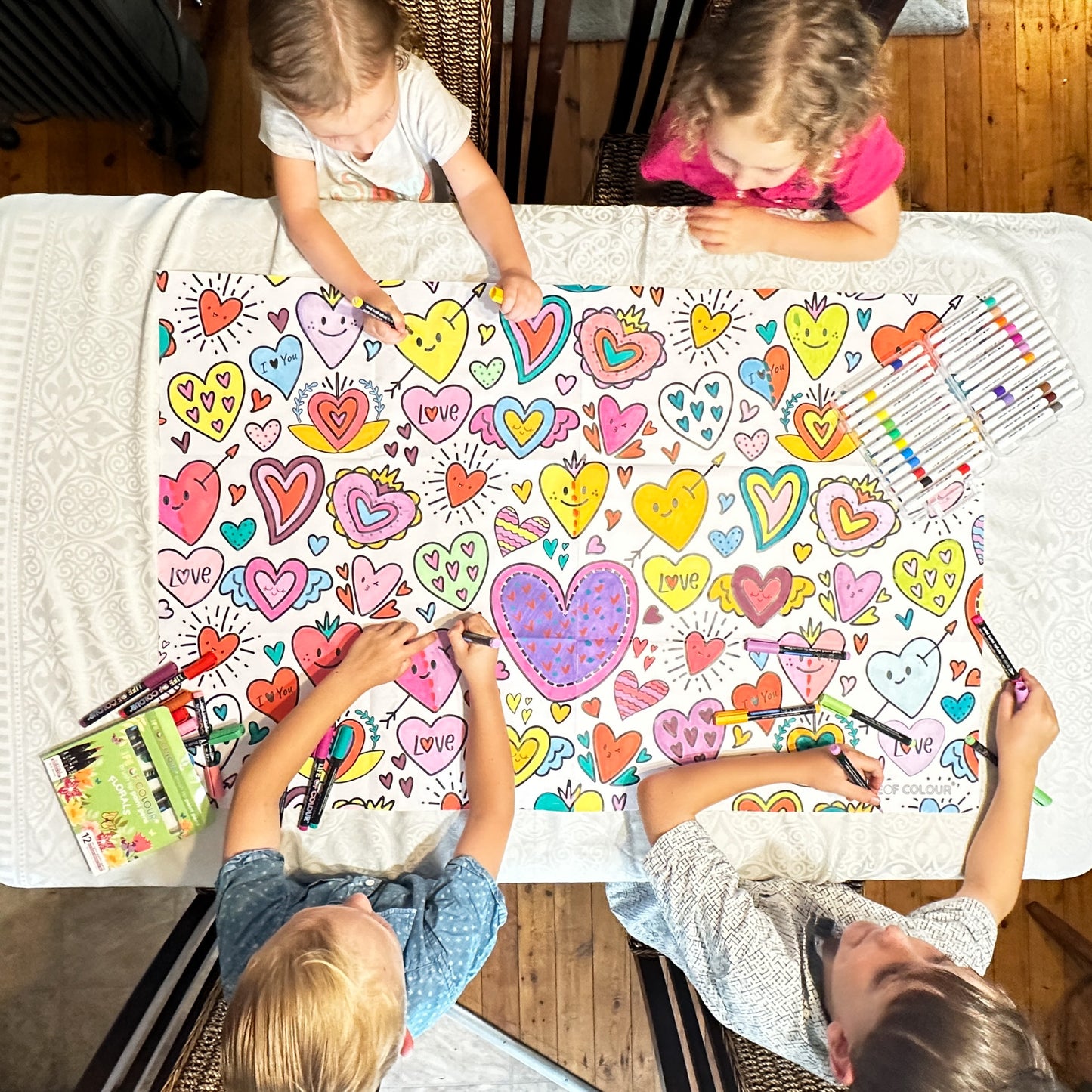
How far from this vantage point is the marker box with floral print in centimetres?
94

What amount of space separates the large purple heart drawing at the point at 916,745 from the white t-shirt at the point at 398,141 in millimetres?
856

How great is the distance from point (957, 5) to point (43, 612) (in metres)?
1.82

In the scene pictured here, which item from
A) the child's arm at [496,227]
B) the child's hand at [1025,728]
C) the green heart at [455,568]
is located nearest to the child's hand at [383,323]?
the child's arm at [496,227]

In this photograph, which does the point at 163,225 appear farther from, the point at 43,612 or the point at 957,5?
the point at 957,5

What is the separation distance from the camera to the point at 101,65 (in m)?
1.28

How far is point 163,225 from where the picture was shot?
0.98 meters

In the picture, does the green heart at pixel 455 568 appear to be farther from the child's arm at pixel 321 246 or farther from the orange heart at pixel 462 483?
the child's arm at pixel 321 246

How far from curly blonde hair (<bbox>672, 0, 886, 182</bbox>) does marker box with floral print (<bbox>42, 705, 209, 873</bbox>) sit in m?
0.93

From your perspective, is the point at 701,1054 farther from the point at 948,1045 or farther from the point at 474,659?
the point at 474,659


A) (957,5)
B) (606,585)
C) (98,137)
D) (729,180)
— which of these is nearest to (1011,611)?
(606,585)

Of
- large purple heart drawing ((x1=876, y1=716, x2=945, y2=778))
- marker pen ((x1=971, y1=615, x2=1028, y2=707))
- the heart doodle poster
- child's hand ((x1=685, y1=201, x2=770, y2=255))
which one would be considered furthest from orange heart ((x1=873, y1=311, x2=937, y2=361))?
large purple heart drawing ((x1=876, y1=716, x2=945, y2=778))

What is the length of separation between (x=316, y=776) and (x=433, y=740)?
13 centimetres

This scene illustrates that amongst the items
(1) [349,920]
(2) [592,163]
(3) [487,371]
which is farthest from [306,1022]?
(2) [592,163]

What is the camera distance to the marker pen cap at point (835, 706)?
0.99 meters
